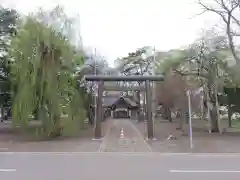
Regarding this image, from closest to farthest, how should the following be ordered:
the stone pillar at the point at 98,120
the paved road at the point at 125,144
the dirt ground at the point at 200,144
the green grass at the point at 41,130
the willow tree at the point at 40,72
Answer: the dirt ground at the point at 200,144
the paved road at the point at 125,144
the willow tree at the point at 40,72
the green grass at the point at 41,130
the stone pillar at the point at 98,120

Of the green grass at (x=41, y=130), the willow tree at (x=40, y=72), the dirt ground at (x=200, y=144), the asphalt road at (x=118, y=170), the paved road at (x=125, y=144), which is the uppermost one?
the willow tree at (x=40, y=72)

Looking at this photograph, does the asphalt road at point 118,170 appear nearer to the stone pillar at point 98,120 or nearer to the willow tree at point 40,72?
the willow tree at point 40,72

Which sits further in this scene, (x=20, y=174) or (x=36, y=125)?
(x=36, y=125)

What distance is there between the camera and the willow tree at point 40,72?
951 inches

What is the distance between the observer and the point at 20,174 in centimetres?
999

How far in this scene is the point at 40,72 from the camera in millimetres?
24562

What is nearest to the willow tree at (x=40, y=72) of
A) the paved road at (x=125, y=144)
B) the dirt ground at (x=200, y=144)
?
the paved road at (x=125, y=144)

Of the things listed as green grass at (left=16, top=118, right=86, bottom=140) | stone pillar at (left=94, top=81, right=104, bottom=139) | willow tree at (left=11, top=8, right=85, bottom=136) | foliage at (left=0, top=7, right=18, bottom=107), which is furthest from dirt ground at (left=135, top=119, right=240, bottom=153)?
foliage at (left=0, top=7, right=18, bottom=107)

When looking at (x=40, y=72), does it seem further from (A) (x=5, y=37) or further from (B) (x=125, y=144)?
(A) (x=5, y=37)

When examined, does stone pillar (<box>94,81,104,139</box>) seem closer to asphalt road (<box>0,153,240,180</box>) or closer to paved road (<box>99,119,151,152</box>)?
paved road (<box>99,119,151,152</box>)

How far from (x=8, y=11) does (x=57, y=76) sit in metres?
12.3

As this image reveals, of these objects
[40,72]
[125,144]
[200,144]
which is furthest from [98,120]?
[200,144]

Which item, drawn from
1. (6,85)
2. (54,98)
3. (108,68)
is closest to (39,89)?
(54,98)

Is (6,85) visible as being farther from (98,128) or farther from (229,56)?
(229,56)
